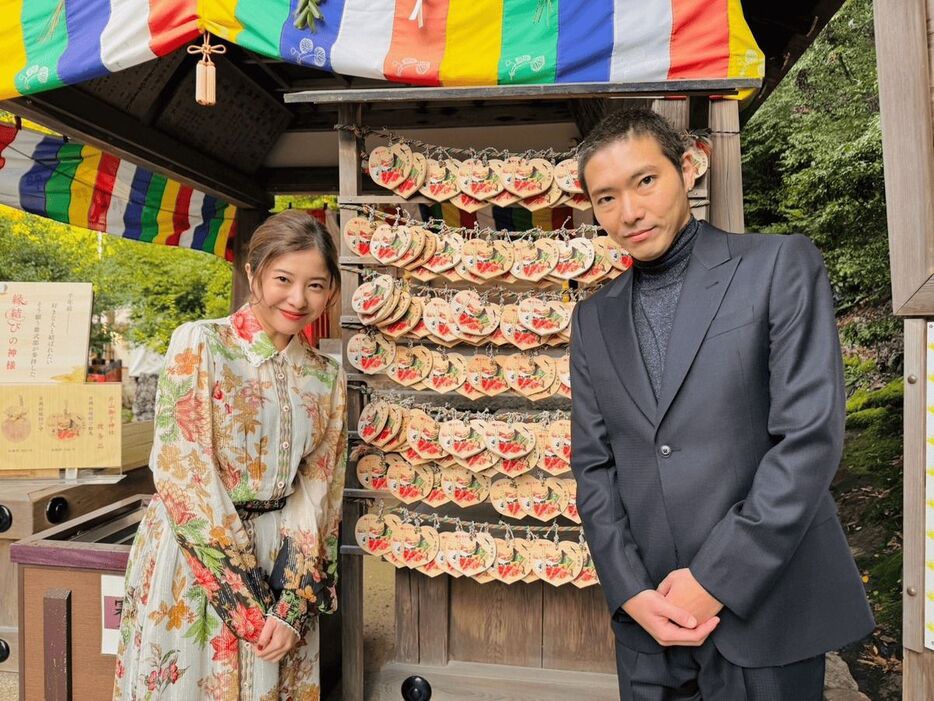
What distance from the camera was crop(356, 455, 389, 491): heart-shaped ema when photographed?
10.6 feet

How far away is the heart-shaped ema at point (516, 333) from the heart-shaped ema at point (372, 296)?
1.88ft

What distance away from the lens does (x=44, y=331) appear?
409cm

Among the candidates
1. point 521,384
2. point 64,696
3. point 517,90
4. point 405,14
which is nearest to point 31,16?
point 405,14

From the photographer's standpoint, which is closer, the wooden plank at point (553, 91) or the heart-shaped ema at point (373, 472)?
the wooden plank at point (553, 91)

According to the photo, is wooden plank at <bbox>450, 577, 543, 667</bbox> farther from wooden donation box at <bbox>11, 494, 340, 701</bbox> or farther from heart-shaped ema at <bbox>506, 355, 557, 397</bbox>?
wooden donation box at <bbox>11, 494, 340, 701</bbox>

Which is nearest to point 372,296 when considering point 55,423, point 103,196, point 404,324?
point 404,324

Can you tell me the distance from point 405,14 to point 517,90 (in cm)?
64

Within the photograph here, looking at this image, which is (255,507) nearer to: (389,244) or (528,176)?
(389,244)

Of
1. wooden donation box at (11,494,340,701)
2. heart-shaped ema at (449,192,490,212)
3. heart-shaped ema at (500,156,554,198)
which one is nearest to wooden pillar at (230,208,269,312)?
wooden donation box at (11,494,340,701)

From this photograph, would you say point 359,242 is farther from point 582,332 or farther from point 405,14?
point 582,332

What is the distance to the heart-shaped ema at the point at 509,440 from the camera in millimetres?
3057

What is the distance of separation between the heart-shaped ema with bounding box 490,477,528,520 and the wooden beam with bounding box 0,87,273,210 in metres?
3.73

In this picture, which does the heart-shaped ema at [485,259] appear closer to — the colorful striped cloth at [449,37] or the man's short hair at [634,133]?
the colorful striped cloth at [449,37]

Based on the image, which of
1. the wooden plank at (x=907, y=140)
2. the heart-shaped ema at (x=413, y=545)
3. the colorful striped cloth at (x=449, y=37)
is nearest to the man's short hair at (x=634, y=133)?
the wooden plank at (x=907, y=140)
